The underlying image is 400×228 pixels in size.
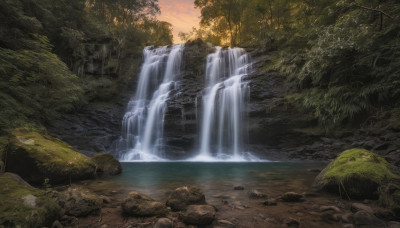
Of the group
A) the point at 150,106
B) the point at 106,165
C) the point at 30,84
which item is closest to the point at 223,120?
the point at 150,106

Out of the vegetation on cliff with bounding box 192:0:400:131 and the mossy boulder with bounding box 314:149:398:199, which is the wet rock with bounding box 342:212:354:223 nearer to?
the mossy boulder with bounding box 314:149:398:199

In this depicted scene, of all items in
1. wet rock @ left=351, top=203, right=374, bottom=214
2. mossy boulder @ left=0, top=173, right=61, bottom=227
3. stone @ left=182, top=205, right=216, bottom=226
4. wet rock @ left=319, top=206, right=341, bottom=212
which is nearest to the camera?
Result: mossy boulder @ left=0, top=173, right=61, bottom=227

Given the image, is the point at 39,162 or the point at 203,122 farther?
the point at 203,122

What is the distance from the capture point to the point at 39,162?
455 cm

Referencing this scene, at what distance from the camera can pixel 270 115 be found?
12562 millimetres

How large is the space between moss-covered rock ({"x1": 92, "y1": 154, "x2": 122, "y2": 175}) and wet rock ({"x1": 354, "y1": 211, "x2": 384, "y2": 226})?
6.34m

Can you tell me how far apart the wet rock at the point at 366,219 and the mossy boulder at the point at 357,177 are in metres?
1.02

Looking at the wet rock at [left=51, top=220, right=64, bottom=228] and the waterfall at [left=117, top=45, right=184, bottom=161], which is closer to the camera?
the wet rock at [left=51, top=220, right=64, bottom=228]

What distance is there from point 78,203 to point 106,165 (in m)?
4.06

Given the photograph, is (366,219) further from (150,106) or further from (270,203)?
(150,106)

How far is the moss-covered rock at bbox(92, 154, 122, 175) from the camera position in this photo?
20.7ft

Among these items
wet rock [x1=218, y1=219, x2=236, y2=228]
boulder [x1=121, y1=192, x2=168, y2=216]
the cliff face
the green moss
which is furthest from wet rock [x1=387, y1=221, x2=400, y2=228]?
the cliff face

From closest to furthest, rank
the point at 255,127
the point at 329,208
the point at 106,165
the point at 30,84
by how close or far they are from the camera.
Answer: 1. the point at 329,208
2. the point at 106,165
3. the point at 30,84
4. the point at 255,127

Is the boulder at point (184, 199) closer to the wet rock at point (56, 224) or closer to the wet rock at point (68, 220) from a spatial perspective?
the wet rock at point (68, 220)
